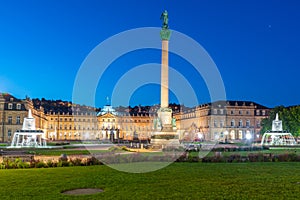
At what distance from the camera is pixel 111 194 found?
1556cm

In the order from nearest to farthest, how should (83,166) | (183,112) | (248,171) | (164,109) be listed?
(248,171) < (83,166) < (164,109) < (183,112)

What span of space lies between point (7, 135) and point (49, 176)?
95.9 metres

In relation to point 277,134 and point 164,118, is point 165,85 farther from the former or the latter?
point 277,134

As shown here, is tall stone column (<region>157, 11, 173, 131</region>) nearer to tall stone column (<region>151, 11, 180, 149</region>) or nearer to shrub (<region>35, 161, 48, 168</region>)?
tall stone column (<region>151, 11, 180, 149</region>)

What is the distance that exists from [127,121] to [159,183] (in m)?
181

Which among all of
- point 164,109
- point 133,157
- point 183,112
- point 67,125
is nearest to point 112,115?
point 67,125

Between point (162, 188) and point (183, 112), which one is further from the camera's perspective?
point (183, 112)

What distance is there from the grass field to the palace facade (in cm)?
9183

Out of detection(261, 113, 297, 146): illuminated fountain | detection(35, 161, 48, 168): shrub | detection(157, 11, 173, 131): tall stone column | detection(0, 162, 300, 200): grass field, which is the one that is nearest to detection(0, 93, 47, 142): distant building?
detection(157, 11, 173, 131): tall stone column

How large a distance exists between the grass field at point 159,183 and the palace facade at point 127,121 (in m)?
91.8

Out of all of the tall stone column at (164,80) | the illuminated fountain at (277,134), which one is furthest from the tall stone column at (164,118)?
the illuminated fountain at (277,134)

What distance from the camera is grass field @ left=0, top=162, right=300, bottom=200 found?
15336 millimetres

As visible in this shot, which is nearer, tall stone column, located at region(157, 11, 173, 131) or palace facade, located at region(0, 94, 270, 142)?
tall stone column, located at region(157, 11, 173, 131)

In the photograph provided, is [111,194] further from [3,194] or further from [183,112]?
[183,112]
